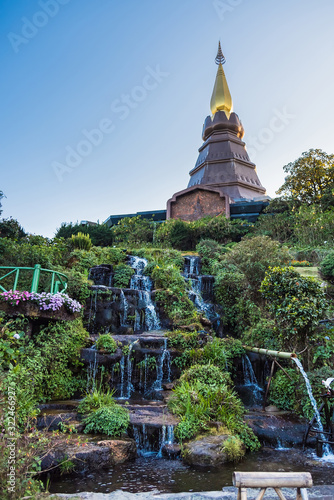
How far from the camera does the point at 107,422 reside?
19.8 feet

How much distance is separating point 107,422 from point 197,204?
2281cm

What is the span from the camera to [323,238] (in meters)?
19.4

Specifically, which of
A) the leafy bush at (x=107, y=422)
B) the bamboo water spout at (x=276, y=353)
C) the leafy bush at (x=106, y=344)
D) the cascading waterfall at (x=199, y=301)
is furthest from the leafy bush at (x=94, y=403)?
the cascading waterfall at (x=199, y=301)

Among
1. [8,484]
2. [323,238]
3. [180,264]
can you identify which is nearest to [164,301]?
[180,264]

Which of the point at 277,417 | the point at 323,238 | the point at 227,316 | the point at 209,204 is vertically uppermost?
the point at 209,204

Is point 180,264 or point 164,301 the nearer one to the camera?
point 164,301

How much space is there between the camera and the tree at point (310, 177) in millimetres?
23547

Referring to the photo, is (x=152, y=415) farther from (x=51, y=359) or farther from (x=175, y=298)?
(x=175, y=298)

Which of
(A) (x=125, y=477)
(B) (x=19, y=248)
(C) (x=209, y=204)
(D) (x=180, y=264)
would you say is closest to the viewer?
(A) (x=125, y=477)

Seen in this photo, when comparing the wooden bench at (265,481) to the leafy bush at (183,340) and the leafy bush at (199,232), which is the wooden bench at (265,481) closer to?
the leafy bush at (183,340)

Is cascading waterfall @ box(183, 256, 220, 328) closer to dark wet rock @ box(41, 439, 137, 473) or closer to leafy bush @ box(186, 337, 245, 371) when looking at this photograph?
leafy bush @ box(186, 337, 245, 371)

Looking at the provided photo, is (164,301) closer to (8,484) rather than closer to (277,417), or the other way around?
(277,417)

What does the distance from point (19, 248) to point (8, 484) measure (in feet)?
32.7

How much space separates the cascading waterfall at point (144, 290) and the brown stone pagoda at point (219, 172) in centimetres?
1157
